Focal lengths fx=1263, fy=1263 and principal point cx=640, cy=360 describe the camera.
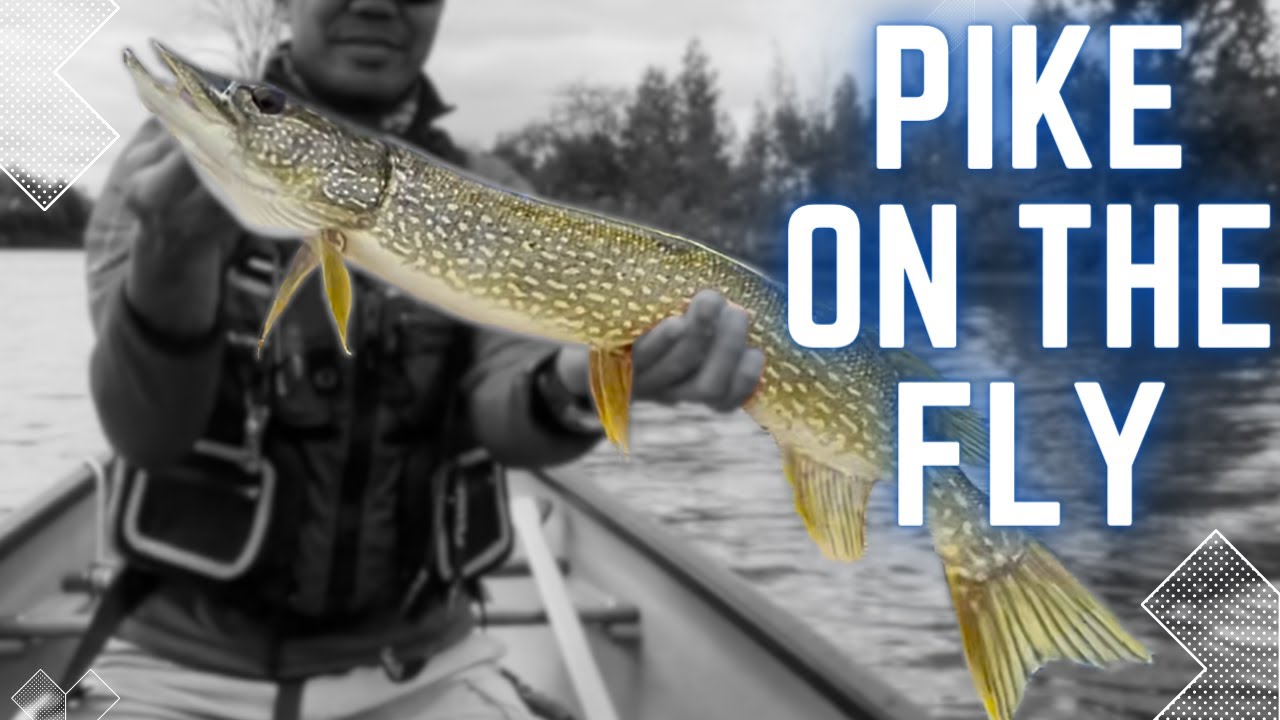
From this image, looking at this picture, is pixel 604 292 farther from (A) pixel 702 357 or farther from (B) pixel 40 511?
(B) pixel 40 511

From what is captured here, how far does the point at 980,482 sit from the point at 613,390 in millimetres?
325

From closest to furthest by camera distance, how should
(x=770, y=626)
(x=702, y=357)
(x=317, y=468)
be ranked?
1. (x=702, y=357)
2. (x=317, y=468)
3. (x=770, y=626)

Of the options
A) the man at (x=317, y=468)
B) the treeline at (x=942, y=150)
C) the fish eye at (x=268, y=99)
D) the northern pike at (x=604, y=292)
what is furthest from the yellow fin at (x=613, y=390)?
the treeline at (x=942, y=150)

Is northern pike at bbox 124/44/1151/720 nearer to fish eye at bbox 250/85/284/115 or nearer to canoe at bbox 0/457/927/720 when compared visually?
fish eye at bbox 250/85/284/115

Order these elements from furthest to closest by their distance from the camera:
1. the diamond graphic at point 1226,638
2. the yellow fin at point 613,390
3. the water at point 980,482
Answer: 1. the water at point 980,482
2. the diamond graphic at point 1226,638
3. the yellow fin at point 613,390

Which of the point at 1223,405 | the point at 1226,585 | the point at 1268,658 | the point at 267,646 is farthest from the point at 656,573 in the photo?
the point at 1223,405

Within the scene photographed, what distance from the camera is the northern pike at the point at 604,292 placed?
0.79 metres

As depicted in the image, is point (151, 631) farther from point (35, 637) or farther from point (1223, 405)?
point (1223, 405)

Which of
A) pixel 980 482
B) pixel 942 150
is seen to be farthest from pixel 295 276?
pixel 942 150

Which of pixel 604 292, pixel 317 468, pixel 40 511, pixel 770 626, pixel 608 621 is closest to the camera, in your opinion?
pixel 604 292

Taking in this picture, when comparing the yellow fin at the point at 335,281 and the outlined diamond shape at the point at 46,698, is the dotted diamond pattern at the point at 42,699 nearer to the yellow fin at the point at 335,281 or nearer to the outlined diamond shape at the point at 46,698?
the outlined diamond shape at the point at 46,698

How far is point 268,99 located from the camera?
2.77 feet

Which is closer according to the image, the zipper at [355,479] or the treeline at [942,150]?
the zipper at [355,479]

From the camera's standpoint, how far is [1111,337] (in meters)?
1.34
